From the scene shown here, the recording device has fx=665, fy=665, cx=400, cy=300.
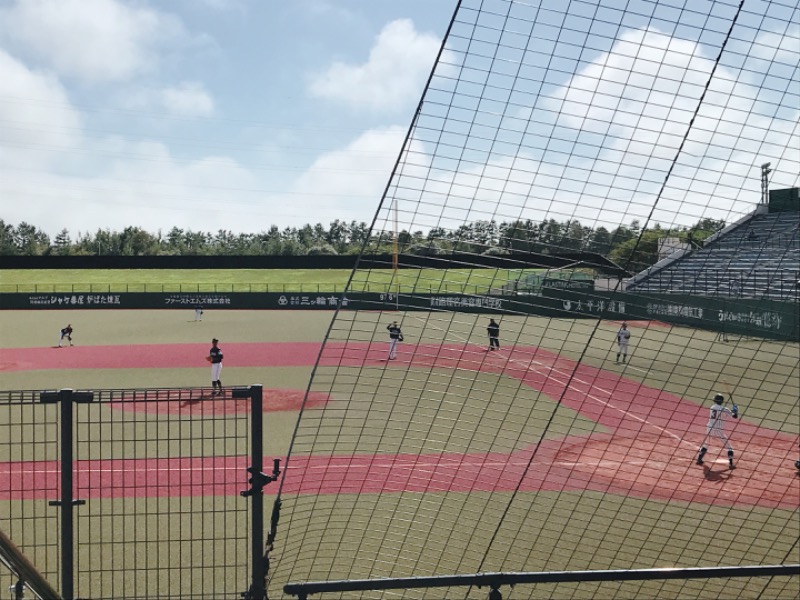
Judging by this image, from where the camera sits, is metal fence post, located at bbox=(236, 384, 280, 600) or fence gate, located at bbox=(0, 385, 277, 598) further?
fence gate, located at bbox=(0, 385, 277, 598)

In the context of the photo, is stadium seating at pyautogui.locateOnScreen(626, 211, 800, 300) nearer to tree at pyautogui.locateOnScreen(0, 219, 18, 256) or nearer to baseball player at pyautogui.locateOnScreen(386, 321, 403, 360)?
baseball player at pyautogui.locateOnScreen(386, 321, 403, 360)

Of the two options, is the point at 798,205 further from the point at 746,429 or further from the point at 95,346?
the point at 95,346

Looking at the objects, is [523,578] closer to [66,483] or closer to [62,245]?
[66,483]

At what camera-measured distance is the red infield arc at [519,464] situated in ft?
16.0

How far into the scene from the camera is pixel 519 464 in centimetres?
604

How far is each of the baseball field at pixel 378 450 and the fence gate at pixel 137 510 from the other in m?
0.05

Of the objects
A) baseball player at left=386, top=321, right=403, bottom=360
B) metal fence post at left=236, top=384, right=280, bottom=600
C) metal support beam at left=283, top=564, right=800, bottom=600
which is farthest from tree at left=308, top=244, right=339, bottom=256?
metal support beam at left=283, top=564, right=800, bottom=600

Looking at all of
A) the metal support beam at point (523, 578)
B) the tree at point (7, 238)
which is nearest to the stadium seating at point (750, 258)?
the metal support beam at point (523, 578)

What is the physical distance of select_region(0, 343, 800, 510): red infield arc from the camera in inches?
192

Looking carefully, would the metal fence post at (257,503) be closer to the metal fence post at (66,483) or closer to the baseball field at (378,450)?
the baseball field at (378,450)

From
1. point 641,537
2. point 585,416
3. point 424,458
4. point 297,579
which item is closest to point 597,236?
point 297,579

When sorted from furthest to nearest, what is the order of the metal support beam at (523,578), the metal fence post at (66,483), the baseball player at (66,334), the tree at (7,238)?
1. the tree at (7,238)
2. the baseball player at (66,334)
3. the metal fence post at (66,483)
4. the metal support beam at (523,578)

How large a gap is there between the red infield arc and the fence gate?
111 mm

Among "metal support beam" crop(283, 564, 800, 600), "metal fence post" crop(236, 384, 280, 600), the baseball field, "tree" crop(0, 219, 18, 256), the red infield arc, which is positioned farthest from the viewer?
"tree" crop(0, 219, 18, 256)
